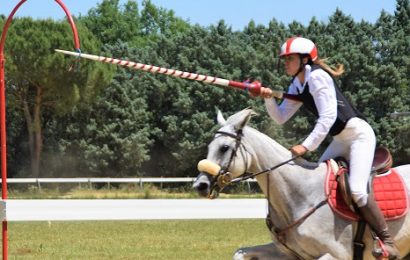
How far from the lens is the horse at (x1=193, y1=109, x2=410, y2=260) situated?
704 cm

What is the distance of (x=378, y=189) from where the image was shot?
7.43 meters

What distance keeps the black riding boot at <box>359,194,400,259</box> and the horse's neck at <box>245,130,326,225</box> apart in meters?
0.42

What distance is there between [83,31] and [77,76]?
6.99 feet

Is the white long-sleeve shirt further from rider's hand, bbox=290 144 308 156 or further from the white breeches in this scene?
the white breeches

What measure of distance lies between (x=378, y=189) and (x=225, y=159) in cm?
157

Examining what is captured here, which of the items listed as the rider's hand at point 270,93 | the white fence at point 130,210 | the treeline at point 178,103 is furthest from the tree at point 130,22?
the rider's hand at point 270,93

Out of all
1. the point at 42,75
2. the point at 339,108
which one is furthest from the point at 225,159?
the point at 42,75

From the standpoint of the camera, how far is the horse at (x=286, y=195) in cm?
704

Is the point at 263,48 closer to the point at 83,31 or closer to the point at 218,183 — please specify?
the point at 83,31

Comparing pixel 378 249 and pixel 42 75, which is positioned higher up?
pixel 42 75

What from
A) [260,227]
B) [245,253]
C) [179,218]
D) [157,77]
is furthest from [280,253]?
[157,77]

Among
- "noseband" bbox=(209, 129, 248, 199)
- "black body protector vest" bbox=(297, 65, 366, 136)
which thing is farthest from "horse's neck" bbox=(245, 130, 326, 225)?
"black body protector vest" bbox=(297, 65, 366, 136)

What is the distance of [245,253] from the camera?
7.36 meters

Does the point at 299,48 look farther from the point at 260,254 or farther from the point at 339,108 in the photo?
the point at 260,254
